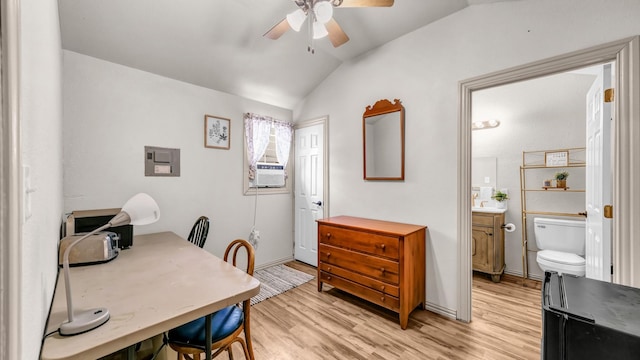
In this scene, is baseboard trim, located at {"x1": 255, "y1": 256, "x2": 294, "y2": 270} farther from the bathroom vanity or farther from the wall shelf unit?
the wall shelf unit

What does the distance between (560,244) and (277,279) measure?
131 inches

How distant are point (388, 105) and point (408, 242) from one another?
144 cm

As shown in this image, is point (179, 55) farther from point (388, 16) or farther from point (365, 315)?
point (365, 315)

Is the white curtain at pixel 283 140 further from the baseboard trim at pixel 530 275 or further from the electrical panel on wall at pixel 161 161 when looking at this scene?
the baseboard trim at pixel 530 275

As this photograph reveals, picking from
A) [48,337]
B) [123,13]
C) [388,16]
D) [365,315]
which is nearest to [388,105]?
[388,16]

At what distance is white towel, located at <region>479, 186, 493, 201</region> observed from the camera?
347 cm

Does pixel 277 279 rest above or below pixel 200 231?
below

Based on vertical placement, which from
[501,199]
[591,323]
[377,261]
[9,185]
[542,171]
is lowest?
[377,261]

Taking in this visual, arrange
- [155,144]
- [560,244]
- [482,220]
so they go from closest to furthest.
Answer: [155,144] → [560,244] → [482,220]

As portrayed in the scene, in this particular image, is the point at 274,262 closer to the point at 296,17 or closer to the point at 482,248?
the point at 482,248

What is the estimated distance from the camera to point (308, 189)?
12.1 feet

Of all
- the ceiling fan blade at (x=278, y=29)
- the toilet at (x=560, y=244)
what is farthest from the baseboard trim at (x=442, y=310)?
the ceiling fan blade at (x=278, y=29)

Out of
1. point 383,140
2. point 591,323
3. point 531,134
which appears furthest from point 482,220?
point 591,323

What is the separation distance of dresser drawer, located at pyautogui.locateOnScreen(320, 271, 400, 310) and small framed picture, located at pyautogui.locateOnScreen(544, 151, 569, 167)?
8.57ft
